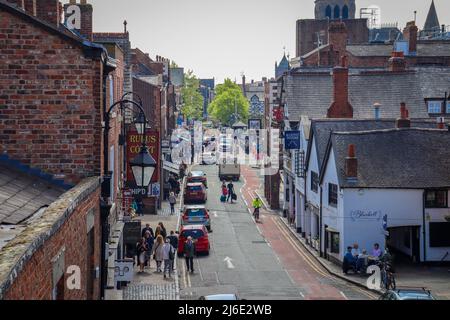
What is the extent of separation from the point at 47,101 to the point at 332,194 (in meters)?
26.5

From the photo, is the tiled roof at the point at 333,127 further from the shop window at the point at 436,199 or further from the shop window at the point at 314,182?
the shop window at the point at 436,199

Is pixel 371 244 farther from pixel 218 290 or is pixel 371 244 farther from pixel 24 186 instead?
pixel 24 186

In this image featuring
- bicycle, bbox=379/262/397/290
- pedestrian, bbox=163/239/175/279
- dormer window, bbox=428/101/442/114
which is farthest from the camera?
dormer window, bbox=428/101/442/114

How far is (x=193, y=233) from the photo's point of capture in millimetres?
39219

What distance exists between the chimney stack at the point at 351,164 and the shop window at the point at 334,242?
10.8 feet

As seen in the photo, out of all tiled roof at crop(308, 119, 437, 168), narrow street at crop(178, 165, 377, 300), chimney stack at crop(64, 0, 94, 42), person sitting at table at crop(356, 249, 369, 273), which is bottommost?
narrow street at crop(178, 165, 377, 300)

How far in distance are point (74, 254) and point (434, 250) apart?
28.6 metres

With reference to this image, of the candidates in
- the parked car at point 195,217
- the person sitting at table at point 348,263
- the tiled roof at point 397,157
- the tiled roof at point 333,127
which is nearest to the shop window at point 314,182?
the tiled roof at point 333,127

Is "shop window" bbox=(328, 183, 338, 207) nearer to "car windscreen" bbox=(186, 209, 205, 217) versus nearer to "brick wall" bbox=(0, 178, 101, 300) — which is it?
"car windscreen" bbox=(186, 209, 205, 217)

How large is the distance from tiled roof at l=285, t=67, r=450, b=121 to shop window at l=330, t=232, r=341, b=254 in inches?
613

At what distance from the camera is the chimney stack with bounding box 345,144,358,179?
37.8m

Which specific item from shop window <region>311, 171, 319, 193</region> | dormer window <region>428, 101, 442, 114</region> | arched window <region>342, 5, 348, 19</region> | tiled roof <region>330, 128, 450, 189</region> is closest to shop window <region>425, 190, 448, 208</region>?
tiled roof <region>330, 128, 450, 189</region>
